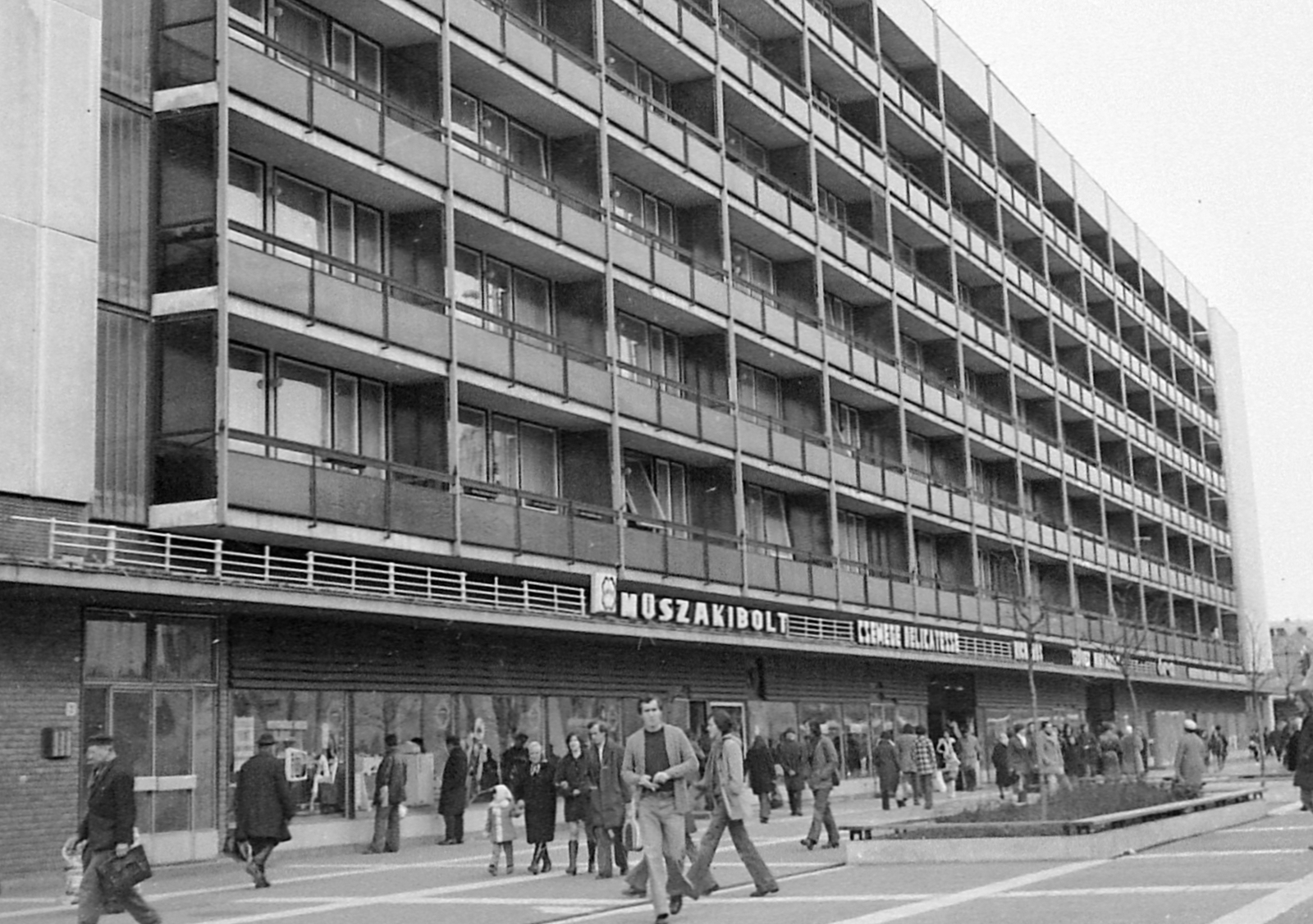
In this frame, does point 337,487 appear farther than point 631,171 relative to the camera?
No

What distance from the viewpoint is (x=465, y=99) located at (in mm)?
32156

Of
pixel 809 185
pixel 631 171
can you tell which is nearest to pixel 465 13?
pixel 631 171

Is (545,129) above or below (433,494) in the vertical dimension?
above

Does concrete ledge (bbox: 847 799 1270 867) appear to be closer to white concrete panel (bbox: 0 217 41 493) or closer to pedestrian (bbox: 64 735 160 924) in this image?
pedestrian (bbox: 64 735 160 924)

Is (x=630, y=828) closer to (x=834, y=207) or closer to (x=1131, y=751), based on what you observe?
(x=1131, y=751)

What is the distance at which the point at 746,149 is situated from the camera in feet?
142

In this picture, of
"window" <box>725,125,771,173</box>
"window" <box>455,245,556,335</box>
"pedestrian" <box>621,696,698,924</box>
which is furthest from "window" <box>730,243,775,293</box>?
"pedestrian" <box>621,696,698,924</box>

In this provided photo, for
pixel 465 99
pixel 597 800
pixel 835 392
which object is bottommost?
pixel 597 800

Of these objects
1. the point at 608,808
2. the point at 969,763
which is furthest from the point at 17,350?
the point at 969,763

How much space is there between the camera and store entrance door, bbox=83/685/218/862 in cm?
2248

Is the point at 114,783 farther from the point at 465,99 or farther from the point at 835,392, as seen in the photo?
the point at 835,392

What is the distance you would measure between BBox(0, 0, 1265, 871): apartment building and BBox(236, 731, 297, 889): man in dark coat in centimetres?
300

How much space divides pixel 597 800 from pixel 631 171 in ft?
64.0

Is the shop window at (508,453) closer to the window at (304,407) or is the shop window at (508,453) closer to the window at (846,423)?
the window at (304,407)
